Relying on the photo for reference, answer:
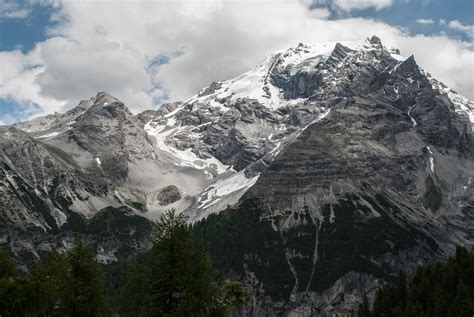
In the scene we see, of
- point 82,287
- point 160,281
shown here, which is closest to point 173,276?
point 160,281

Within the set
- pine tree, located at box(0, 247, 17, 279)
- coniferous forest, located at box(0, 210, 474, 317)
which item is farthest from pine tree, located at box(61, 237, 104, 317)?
pine tree, located at box(0, 247, 17, 279)

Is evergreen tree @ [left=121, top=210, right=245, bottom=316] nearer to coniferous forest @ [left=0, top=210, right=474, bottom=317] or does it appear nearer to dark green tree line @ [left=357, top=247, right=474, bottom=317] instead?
coniferous forest @ [left=0, top=210, right=474, bottom=317]

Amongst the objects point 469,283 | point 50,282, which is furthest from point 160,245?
point 469,283

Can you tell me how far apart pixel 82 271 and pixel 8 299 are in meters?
23.8

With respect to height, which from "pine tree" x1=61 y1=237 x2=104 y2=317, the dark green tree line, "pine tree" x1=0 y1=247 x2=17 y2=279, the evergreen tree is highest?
"pine tree" x1=0 y1=247 x2=17 y2=279

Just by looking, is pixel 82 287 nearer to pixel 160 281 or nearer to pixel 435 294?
pixel 160 281

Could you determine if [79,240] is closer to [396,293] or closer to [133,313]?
[133,313]

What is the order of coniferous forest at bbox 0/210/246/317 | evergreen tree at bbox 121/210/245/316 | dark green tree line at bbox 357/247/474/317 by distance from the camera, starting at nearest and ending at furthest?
evergreen tree at bbox 121/210/245/316 → coniferous forest at bbox 0/210/246/317 → dark green tree line at bbox 357/247/474/317

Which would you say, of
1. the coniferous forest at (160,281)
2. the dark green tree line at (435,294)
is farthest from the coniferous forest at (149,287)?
the dark green tree line at (435,294)

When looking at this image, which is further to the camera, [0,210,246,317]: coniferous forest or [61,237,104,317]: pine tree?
[61,237,104,317]: pine tree

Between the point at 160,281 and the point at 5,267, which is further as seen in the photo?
the point at 5,267

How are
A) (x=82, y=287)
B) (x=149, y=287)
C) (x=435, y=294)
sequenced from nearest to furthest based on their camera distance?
(x=149, y=287), (x=82, y=287), (x=435, y=294)

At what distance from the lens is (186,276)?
5762cm

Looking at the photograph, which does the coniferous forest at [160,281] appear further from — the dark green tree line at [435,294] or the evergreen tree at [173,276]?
the dark green tree line at [435,294]
